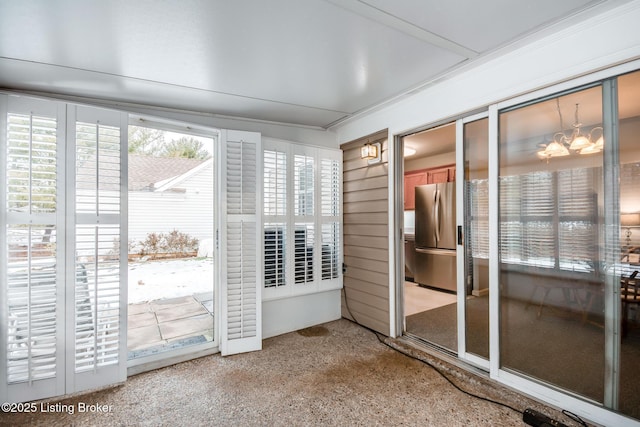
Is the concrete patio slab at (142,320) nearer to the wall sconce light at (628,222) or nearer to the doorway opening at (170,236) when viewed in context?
the doorway opening at (170,236)

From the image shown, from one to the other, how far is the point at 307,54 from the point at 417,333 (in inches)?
120

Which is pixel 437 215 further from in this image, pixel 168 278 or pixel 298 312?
pixel 168 278

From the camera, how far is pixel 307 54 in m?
2.07

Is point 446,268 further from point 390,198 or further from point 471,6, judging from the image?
point 471,6

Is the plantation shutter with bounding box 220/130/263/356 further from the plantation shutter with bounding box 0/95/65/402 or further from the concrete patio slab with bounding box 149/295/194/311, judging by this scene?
the concrete patio slab with bounding box 149/295/194/311

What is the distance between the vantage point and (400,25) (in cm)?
175

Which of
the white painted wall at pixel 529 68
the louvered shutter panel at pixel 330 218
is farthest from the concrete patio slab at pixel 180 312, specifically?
the white painted wall at pixel 529 68

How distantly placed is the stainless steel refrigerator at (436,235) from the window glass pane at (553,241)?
2.86 metres

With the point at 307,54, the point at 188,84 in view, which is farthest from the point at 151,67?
the point at 307,54

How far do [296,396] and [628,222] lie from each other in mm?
Answer: 2474

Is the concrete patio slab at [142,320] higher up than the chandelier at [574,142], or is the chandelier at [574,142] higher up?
the chandelier at [574,142]

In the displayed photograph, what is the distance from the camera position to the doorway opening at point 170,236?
150 inches

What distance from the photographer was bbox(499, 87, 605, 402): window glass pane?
186 centimetres

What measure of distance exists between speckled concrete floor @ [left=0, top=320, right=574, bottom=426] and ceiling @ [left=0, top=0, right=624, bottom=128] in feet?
8.21
